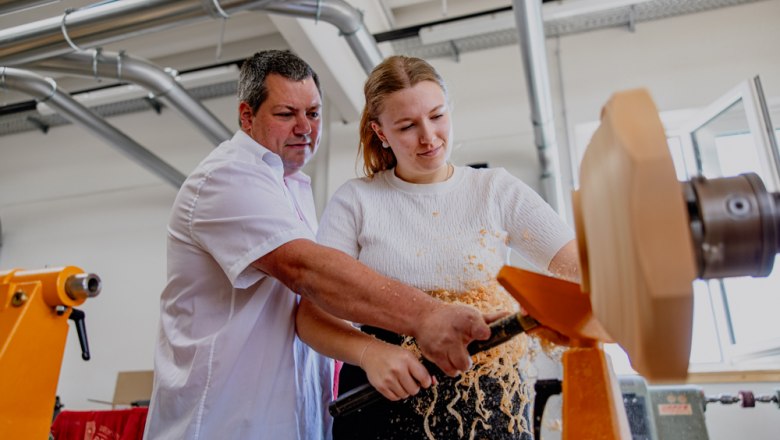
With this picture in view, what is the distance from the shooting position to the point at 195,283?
127cm

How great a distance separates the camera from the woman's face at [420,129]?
1.33 m

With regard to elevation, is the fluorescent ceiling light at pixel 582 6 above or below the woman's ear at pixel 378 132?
above

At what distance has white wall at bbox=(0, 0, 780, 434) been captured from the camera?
153 inches

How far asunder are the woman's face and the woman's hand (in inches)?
18.7

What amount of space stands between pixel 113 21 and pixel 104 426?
1.69m

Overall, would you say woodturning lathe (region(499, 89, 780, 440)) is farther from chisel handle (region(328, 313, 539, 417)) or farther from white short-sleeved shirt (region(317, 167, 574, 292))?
white short-sleeved shirt (region(317, 167, 574, 292))

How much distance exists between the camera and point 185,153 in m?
4.95

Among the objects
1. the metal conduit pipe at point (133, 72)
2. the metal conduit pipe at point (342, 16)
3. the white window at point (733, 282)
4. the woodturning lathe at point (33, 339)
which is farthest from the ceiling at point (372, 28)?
the woodturning lathe at point (33, 339)

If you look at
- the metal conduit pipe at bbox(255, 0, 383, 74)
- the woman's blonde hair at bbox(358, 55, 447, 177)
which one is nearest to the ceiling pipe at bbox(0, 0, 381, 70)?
the metal conduit pipe at bbox(255, 0, 383, 74)

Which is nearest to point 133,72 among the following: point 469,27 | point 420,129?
point 469,27

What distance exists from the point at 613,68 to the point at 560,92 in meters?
0.39

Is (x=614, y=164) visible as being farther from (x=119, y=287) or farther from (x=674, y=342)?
(x=119, y=287)

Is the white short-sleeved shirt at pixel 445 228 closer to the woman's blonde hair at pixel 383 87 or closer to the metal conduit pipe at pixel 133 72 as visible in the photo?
the woman's blonde hair at pixel 383 87

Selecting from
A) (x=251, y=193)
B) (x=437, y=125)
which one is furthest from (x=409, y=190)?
(x=251, y=193)
